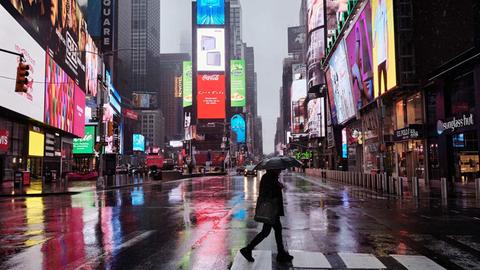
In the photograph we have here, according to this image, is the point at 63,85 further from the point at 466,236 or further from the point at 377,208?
the point at 466,236

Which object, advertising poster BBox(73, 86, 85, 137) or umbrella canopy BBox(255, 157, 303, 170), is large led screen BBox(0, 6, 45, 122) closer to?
advertising poster BBox(73, 86, 85, 137)

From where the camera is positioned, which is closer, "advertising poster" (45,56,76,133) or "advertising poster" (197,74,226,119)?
"advertising poster" (45,56,76,133)

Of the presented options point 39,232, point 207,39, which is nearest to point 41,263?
point 39,232

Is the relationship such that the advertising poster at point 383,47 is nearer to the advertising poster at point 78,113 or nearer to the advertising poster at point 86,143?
the advertising poster at point 78,113

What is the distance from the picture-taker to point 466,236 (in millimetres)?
10617

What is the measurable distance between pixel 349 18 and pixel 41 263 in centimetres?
5030

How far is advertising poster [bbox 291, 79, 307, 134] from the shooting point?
153 metres

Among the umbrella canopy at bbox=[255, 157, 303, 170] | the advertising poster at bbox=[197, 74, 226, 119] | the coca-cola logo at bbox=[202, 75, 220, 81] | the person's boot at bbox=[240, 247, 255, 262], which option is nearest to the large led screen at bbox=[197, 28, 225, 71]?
the coca-cola logo at bbox=[202, 75, 220, 81]

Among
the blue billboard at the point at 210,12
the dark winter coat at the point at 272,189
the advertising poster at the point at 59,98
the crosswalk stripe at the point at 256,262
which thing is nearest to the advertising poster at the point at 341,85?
the advertising poster at the point at 59,98

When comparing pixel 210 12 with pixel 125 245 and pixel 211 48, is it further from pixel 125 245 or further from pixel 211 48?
pixel 125 245

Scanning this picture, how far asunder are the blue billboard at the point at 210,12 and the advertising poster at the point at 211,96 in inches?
858

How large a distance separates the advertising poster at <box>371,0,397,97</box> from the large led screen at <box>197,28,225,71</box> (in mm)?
139034

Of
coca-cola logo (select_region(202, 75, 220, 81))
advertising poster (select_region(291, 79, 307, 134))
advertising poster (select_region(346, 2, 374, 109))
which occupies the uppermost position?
coca-cola logo (select_region(202, 75, 220, 81))

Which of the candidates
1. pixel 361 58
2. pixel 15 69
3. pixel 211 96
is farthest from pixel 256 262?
pixel 211 96
